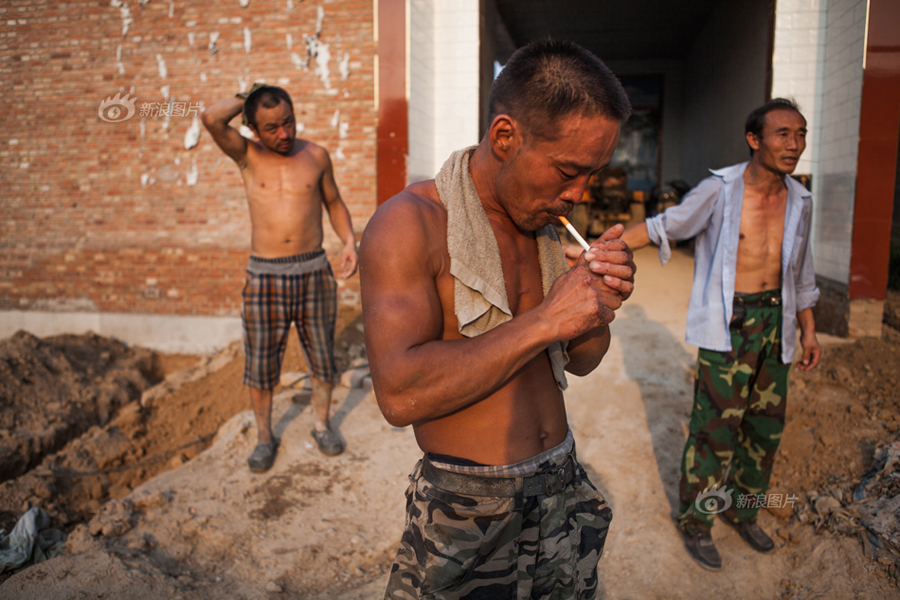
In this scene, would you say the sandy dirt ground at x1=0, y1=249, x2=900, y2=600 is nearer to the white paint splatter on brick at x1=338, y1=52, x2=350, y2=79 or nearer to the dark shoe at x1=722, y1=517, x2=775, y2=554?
the dark shoe at x1=722, y1=517, x2=775, y2=554

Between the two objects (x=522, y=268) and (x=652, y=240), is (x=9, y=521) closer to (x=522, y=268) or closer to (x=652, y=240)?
(x=522, y=268)

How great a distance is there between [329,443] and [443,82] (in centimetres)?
423

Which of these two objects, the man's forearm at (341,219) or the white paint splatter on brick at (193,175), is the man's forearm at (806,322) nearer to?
the man's forearm at (341,219)

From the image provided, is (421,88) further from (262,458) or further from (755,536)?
(755,536)

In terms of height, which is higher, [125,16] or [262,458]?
[125,16]

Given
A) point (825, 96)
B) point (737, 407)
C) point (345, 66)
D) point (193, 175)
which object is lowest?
point (737, 407)

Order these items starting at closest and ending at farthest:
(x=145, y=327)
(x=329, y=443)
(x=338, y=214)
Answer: (x=329, y=443)
(x=338, y=214)
(x=145, y=327)

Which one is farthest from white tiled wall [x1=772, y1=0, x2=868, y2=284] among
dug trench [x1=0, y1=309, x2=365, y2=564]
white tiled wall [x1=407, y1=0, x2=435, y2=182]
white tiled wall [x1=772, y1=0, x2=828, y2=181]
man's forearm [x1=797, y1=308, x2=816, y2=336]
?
dug trench [x1=0, y1=309, x2=365, y2=564]

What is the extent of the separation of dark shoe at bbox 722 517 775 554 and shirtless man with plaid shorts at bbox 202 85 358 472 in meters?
2.60

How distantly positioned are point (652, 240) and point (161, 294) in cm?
603

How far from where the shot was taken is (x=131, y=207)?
6.92m

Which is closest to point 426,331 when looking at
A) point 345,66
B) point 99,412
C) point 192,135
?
point 99,412

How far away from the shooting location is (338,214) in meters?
4.41

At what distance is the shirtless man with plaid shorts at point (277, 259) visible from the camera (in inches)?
152
